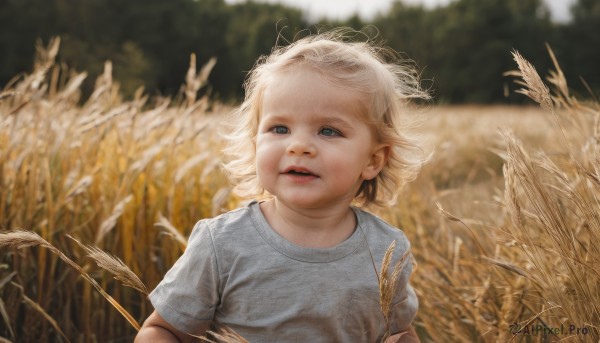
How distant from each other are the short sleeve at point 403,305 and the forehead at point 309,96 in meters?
0.46

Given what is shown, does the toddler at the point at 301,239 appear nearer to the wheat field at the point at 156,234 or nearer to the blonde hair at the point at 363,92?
the blonde hair at the point at 363,92

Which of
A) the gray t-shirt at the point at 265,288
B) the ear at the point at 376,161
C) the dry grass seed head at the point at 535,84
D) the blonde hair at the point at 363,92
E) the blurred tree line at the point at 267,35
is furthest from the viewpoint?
the blurred tree line at the point at 267,35

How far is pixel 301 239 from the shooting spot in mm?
1608

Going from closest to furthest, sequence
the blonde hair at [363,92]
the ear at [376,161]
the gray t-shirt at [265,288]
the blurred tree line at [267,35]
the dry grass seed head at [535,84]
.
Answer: the dry grass seed head at [535,84] < the gray t-shirt at [265,288] < the blonde hair at [363,92] < the ear at [376,161] < the blurred tree line at [267,35]

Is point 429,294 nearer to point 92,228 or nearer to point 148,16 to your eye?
point 92,228

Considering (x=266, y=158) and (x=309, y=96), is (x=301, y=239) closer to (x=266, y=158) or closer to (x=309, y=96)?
(x=266, y=158)

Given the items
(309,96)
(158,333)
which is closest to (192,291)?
(158,333)

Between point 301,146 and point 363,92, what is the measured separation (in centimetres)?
26

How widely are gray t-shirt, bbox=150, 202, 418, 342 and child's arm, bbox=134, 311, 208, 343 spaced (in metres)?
0.04

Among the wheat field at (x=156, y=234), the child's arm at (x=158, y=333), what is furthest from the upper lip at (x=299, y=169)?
the child's arm at (x=158, y=333)

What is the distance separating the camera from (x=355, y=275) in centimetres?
159

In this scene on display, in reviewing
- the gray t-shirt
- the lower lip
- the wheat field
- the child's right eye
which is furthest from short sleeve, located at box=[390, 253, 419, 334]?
the child's right eye

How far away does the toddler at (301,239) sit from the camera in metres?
1.54

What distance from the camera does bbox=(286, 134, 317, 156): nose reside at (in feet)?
4.99
